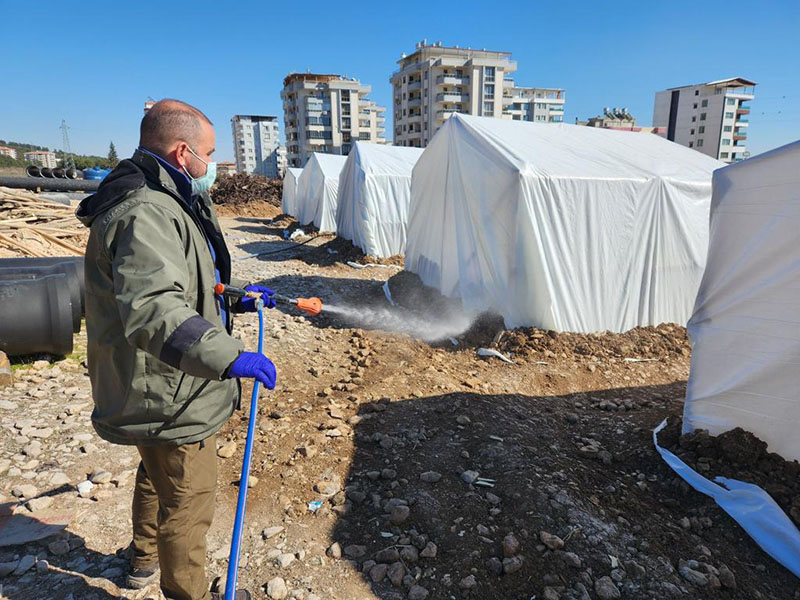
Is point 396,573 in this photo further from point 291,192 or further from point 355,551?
point 291,192

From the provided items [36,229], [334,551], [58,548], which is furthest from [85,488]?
[36,229]

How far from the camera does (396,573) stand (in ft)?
7.72

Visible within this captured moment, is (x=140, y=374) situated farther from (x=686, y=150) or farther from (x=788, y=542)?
(x=686, y=150)

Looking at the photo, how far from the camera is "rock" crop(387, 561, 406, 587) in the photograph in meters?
2.33

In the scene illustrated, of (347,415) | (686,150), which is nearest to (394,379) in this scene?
(347,415)

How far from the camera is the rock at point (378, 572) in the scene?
2354 millimetres

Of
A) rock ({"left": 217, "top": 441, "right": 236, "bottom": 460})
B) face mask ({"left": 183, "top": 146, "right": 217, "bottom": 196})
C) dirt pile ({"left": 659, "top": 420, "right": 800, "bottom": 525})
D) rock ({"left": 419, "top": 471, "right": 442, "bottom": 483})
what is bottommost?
rock ({"left": 419, "top": 471, "right": 442, "bottom": 483})

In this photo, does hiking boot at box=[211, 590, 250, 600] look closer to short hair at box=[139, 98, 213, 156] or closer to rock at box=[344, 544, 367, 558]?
rock at box=[344, 544, 367, 558]

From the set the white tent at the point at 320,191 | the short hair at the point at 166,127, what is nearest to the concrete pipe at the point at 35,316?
the short hair at the point at 166,127

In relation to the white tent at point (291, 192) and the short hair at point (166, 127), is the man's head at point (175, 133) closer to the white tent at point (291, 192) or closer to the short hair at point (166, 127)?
the short hair at point (166, 127)

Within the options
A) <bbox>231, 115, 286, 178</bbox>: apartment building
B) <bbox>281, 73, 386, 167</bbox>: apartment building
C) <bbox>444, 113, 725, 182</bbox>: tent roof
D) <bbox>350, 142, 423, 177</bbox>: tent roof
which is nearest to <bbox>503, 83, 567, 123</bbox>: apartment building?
<bbox>281, 73, 386, 167</bbox>: apartment building

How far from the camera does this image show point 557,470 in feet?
10.4

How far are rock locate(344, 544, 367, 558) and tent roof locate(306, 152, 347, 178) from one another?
A: 54.5 ft

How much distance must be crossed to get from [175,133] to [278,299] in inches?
41.1
